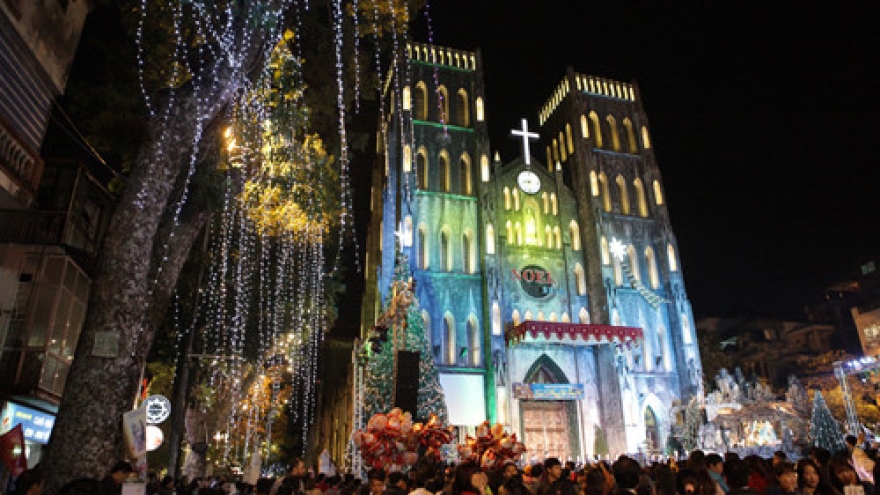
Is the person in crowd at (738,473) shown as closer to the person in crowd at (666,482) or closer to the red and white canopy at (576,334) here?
the person in crowd at (666,482)

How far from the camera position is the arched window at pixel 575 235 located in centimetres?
3533

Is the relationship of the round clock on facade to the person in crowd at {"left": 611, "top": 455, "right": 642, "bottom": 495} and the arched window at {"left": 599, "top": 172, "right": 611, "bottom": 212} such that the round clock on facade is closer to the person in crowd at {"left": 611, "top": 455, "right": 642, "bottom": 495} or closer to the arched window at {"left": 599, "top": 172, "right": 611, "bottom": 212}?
the arched window at {"left": 599, "top": 172, "right": 611, "bottom": 212}

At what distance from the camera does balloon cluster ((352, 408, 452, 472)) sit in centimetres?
1077

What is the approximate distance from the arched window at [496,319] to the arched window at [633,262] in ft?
30.8

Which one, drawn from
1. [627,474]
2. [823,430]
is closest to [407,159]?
[823,430]

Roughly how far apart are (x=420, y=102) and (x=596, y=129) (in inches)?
476

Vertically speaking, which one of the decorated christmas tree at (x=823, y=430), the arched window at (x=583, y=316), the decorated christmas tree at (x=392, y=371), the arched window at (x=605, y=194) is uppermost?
the arched window at (x=605, y=194)

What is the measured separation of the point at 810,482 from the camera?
19.0ft

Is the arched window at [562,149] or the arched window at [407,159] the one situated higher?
the arched window at [562,149]

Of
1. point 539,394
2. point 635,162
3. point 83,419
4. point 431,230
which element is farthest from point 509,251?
point 83,419

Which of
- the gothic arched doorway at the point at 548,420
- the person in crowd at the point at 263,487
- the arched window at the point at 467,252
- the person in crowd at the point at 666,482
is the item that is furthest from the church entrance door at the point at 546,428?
the person in crowd at the point at 263,487

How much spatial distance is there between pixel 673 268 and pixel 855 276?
92.0 feet

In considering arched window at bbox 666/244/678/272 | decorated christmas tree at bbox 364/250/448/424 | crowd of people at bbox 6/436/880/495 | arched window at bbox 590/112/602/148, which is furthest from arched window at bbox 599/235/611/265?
crowd of people at bbox 6/436/880/495

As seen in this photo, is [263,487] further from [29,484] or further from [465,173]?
[465,173]
